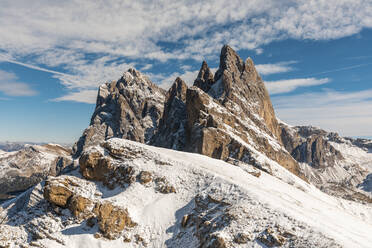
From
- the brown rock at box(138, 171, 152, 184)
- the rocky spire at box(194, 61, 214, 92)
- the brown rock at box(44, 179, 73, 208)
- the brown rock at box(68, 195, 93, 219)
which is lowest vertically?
the brown rock at box(68, 195, 93, 219)

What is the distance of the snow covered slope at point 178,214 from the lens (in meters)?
20.0

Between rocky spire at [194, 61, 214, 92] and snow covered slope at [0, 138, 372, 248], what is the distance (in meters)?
84.0

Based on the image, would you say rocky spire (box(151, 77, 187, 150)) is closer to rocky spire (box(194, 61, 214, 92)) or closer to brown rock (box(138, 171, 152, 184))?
rocky spire (box(194, 61, 214, 92))

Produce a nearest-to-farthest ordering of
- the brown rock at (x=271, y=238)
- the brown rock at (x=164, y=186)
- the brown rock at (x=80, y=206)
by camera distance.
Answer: the brown rock at (x=271, y=238), the brown rock at (x=80, y=206), the brown rock at (x=164, y=186)

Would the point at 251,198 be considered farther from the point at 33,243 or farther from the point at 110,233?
the point at 33,243

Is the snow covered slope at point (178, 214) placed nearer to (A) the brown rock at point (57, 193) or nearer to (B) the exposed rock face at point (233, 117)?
(A) the brown rock at point (57, 193)

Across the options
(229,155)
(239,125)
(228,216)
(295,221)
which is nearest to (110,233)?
(228,216)

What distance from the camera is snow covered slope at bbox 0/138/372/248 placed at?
20.0m

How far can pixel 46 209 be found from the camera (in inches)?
1113

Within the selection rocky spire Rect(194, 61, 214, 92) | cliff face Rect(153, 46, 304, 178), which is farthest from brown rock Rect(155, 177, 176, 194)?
rocky spire Rect(194, 61, 214, 92)

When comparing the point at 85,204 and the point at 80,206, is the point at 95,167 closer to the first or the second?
the point at 85,204

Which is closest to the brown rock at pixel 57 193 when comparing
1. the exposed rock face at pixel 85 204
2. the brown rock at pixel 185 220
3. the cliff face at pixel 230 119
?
the exposed rock face at pixel 85 204

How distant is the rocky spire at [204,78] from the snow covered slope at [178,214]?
276ft

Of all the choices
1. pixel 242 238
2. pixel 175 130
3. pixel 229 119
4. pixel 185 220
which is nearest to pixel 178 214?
pixel 185 220
